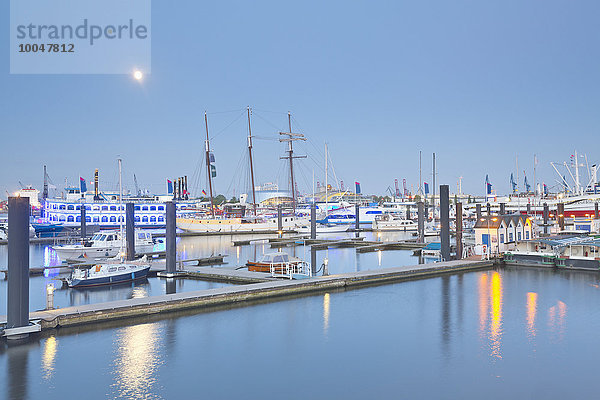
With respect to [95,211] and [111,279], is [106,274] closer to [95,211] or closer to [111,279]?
[111,279]

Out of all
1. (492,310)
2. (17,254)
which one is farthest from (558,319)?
(17,254)

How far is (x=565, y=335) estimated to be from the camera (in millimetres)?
24344

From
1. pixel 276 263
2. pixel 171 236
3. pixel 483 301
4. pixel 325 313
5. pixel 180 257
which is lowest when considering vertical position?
pixel 483 301

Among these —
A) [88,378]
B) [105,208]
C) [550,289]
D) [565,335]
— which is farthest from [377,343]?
[105,208]

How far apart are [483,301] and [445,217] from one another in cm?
1517

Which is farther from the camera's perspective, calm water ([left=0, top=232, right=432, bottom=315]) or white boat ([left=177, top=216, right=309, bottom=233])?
white boat ([left=177, top=216, right=309, bottom=233])

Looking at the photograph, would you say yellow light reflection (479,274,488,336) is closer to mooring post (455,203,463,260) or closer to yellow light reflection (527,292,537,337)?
yellow light reflection (527,292,537,337)

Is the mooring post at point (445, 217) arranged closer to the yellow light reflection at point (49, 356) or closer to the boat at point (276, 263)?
the boat at point (276, 263)

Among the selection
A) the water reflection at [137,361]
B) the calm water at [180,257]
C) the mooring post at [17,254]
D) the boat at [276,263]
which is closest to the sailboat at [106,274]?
the calm water at [180,257]

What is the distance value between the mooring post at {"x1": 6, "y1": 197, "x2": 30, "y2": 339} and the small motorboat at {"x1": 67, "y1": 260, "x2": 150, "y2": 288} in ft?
51.1

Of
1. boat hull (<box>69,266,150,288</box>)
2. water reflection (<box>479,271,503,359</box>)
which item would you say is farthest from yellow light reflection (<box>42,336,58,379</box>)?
water reflection (<box>479,271,503,359</box>)

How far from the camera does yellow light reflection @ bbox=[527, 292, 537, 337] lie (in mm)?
25209

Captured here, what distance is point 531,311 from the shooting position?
29.6 metres

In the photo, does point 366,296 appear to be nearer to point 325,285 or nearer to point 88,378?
point 325,285
